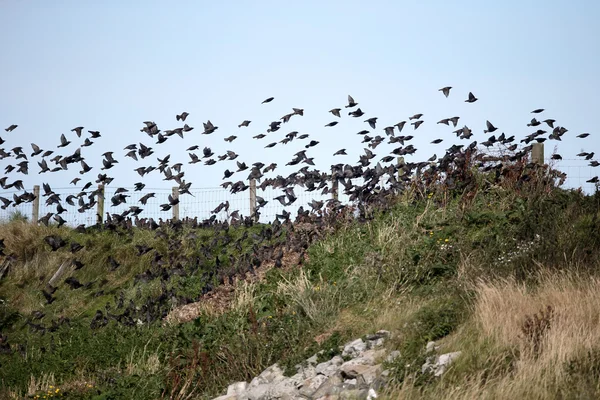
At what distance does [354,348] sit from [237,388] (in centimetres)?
150

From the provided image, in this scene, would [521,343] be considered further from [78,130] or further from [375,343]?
[78,130]

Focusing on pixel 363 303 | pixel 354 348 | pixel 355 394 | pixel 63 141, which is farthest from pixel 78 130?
pixel 355 394

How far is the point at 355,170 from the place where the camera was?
15039 millimetres

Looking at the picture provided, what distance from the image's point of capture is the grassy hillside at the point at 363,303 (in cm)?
679

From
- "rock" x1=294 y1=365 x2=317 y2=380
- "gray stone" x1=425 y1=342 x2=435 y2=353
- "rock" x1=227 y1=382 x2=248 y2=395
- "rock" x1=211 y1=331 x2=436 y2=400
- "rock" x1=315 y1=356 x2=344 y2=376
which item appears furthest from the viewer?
"rock" x1=227 y1=382 x2=248 y2=395

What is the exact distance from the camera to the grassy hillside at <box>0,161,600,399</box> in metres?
6.79

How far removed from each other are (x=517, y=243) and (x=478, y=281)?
1802 millimetres

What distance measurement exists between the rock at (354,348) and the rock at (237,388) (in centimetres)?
127

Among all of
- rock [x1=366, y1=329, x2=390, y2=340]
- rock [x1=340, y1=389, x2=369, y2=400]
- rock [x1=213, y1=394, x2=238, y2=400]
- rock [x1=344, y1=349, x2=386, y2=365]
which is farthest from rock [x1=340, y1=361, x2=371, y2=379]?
rock [x1=213, y1=394, x2=238, y2=400]

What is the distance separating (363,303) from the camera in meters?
9.93

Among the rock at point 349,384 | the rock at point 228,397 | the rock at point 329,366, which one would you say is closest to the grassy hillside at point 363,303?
the rock at point 349,384

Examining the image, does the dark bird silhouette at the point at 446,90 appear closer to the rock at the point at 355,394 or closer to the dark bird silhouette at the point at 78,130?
the dark bird silhouette at the point at 78,130

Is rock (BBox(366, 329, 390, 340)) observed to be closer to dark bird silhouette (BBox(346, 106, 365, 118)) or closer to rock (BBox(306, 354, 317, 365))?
rock (BBox(306, 354, 317, 365))

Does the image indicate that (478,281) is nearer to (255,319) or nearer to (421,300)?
(421,300)
